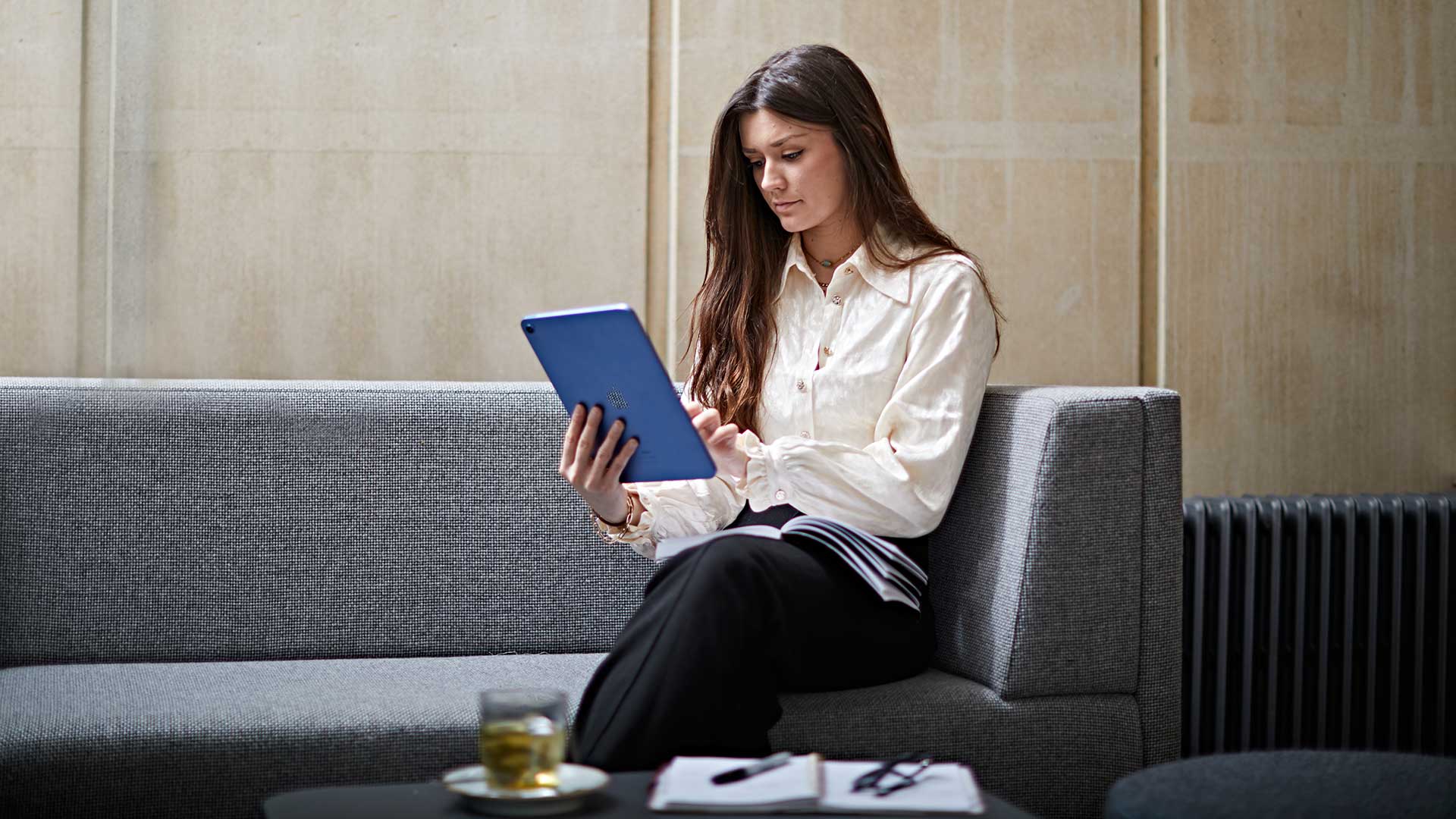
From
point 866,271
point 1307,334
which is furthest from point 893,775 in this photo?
point 1307,334

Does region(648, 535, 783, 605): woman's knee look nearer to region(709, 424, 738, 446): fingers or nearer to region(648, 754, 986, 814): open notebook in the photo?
region(709, 424, 738, 446): fingers

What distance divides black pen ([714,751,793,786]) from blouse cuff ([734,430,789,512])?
29.9 inches

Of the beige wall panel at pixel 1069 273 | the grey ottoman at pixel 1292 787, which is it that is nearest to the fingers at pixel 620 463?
the grey ottoman at pixel 1292 787

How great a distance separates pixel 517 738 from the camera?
1099mm

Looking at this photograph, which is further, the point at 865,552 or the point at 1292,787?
the point at 865,552

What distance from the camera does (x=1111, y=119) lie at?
120 inches

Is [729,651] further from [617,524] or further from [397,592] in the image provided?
[397,592]

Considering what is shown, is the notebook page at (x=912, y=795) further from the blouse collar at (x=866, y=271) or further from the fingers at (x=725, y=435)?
the blouse collar at (x=866, y=271)

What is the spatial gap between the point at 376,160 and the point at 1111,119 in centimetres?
167

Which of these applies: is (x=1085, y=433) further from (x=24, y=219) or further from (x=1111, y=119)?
(x=24, y=219)

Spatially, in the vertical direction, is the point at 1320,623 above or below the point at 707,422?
below

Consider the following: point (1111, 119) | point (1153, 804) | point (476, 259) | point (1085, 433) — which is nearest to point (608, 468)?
point (1085, 433)

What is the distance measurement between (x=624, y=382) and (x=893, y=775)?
2.44 ft

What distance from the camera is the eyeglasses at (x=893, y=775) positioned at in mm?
1123
